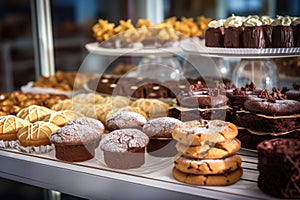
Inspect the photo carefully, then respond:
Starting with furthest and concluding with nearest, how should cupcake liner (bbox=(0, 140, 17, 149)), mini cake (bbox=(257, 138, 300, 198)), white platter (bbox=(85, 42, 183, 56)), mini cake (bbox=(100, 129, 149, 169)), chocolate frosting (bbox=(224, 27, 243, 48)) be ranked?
white platter (bbox=(85, 42, 183, 56)) → chocolate frosting (bbox=(224, 27, 243, 48)) → cupcake liner (bbox=(0, 140, 17, 149)) → mini cake (bbox=(100, 129, 149, 169)) → mini cake (bbox=(257, 138, 300, 198))

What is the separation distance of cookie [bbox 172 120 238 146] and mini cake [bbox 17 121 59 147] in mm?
446

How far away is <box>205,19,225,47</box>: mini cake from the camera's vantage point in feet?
4.81

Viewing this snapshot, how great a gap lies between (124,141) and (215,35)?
0.57m

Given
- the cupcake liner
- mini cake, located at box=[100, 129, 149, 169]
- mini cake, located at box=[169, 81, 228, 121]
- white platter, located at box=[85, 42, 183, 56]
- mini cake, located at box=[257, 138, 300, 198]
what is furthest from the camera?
white platter, located at box=[85, 42, 183, 56]

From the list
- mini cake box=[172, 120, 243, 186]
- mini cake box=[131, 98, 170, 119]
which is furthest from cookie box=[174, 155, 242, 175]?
mini cake box=[131, 98, 170, 119]

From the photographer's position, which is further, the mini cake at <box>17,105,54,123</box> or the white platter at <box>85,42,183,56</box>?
the white platter at <box>85,42,183,56</box>

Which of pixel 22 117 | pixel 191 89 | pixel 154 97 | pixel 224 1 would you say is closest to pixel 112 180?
pixel 191 89

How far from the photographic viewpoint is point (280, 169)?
0.87 meters

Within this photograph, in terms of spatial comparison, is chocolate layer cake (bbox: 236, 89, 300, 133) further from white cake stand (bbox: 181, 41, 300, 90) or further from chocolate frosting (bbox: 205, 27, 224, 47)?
chocolate frosting (bbox: 205, 27, 224, 47)

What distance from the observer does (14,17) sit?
500 cm

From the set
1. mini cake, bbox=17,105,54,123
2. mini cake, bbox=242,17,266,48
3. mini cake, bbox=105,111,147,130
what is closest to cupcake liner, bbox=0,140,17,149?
mini cake, bbox=17,105,54,123

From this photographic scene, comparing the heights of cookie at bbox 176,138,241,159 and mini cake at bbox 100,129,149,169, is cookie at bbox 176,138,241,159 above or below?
above

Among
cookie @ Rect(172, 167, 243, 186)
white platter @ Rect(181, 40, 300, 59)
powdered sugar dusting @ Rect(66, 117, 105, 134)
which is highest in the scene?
white platter @ Rect(181, 40, 300, 59)

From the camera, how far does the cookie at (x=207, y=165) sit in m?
0.95
